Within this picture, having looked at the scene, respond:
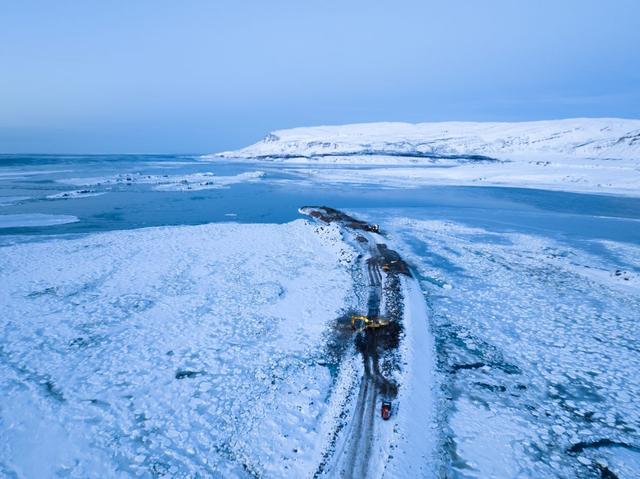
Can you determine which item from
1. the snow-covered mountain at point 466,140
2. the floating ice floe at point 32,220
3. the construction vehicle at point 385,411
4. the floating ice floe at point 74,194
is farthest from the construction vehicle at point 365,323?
the snow-covered mountain at point 466,140

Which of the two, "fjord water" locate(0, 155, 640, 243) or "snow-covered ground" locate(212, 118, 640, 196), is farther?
"snow-covered ground" locate(212, 118, 640, 196)

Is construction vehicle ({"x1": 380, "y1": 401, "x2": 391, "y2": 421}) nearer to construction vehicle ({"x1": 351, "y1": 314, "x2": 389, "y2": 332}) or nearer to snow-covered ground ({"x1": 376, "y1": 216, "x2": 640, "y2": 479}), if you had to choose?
snow-covered ground ({"x1": 376, "y1": 216, "x2": 640, "y2": 479})

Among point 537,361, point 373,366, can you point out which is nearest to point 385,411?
point 373,366

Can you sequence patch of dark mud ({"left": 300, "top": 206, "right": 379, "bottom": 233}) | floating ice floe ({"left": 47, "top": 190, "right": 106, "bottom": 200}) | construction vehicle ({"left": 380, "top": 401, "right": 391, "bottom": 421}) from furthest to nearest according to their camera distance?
floating ice floe ({"left": 47, "top": 190, "right": 106, "bottom": 200}), patch of dark mud ({"left": 300, "top": 206, "right": 379, "bottom": 233}), construction vehicle ({"left": 380, "top": 401, "right": 391, "bottom": 421})

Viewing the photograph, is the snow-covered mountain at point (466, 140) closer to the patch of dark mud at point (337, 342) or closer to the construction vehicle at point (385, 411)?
the patch of dark mud at point (337, 342)

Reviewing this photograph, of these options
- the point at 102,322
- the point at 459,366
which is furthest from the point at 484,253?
the point at 102,322

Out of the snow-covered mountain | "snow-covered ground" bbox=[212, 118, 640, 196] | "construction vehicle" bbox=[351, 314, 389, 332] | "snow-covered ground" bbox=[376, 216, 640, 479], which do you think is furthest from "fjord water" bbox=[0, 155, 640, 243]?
the snow-covered mountain
